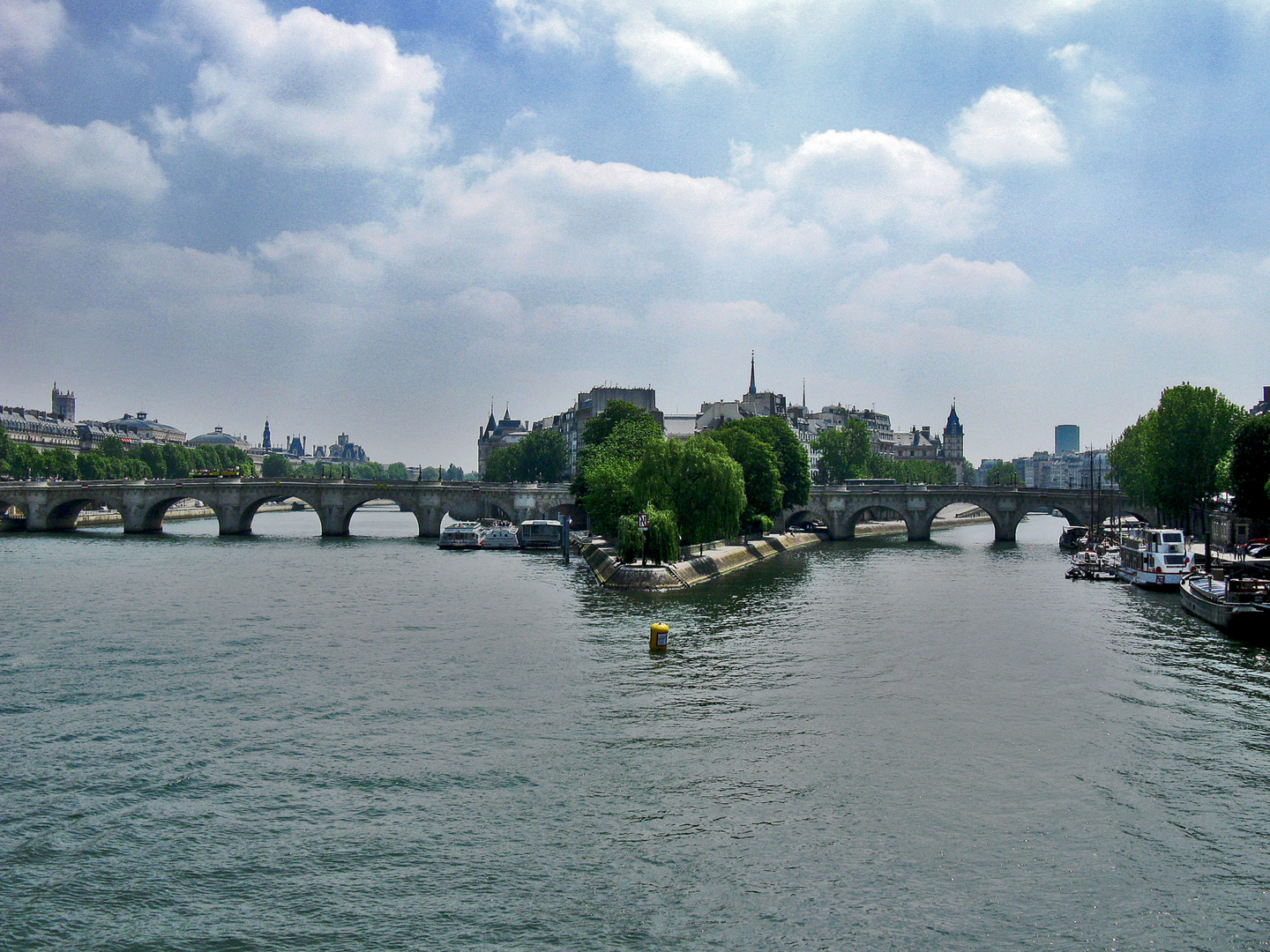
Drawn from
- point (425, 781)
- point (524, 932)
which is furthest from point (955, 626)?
point (524, 932)

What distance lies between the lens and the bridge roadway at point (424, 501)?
10075cm

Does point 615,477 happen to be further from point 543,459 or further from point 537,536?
point 543,459

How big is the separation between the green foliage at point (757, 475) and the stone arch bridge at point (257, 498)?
22.1m

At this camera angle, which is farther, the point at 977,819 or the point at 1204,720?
the point at 1204,720

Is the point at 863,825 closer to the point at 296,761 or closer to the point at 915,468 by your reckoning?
the point at 296,761

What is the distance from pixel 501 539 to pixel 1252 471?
190 ft

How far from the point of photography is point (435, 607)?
157ft

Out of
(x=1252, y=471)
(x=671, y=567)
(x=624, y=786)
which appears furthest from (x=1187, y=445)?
(x=624, y=786)

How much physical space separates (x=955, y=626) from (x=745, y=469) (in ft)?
Result: 135

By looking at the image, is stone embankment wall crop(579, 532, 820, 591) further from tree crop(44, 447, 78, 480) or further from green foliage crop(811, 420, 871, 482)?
tree crop(44, 447, 78, 480)

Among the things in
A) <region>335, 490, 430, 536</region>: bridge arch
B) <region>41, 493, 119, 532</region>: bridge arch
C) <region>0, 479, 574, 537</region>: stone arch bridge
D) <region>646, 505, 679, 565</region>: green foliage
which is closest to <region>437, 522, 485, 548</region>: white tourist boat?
<region>0, 479, 574, 537</region>: stone arch bridge

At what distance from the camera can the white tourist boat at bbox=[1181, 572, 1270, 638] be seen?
134 ft

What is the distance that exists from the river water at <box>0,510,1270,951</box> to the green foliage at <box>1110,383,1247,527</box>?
43.5 m

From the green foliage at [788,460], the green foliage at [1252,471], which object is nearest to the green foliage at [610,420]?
the green foliage at [788,460]
